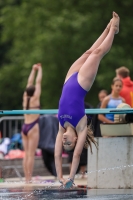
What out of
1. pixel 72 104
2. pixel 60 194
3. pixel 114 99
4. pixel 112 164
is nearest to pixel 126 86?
pixel 114 99

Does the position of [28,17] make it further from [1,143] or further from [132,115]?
[132,115]

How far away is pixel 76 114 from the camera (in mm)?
11211

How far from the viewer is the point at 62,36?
29.9 meters

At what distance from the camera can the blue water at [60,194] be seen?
1091 cm

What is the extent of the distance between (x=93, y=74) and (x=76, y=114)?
0.65 metres

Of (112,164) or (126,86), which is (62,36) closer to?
(126,86)

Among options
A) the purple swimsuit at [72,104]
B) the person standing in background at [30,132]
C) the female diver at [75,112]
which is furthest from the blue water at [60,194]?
the person standing in background at [30,132]

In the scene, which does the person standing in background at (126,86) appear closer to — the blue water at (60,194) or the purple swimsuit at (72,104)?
the blue water at (60,194)

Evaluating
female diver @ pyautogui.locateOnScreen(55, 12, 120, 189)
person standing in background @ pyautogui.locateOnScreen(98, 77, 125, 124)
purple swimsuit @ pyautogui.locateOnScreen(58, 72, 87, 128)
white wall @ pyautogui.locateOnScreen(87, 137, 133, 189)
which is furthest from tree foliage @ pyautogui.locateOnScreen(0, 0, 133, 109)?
purple swimsuit @ pyautogui.locateOnScreen(58, 72, 87, 128)

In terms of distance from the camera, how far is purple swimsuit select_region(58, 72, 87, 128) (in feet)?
36.7

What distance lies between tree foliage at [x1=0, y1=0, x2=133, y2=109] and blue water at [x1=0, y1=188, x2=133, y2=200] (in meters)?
15.8

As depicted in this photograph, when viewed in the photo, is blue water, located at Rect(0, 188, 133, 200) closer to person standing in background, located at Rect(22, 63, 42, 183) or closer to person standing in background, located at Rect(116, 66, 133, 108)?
person standing in background, located at Rect(22, 63, 42, 183)

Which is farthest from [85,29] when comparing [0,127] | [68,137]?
[68,137]

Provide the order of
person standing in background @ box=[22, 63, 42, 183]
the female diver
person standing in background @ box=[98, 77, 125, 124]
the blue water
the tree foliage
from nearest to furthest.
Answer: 1. the blue water
2. the female diver
3. person standing in background @ box=[98, 77, 125, 124]
4. person standing in background @ box=[22, 63, 42, 183]
5. the tree foliage
